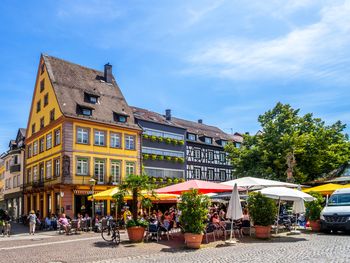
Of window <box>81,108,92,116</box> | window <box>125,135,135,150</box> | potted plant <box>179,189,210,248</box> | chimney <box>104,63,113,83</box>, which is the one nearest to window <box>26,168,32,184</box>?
window <box>81,108,92,116</box>

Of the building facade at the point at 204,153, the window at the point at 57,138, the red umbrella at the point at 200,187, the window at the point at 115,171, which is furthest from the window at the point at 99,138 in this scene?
the red umbrella at the point at 200,187

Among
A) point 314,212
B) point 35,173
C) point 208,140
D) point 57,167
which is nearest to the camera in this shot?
point 314,212

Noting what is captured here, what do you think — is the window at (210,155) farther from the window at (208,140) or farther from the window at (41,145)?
the window at (41,145)

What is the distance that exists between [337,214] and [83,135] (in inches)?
991

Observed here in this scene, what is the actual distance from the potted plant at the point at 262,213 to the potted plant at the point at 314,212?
3.92 m

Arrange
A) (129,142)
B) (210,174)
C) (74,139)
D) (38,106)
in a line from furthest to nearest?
1. (210,174)
2. (38,106)
3. (129,142)
4. (74,139)

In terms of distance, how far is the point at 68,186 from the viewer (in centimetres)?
3550

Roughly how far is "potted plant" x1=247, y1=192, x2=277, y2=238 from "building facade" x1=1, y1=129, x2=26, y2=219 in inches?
1410

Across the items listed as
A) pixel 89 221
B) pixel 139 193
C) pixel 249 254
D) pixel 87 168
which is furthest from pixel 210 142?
pixel 249 254

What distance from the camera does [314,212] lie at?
2006cm

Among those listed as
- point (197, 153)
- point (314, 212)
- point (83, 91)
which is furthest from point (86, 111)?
point (314, 212)

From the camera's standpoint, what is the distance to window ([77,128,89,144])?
122ft

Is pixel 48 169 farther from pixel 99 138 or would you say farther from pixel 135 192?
pixel 135 192

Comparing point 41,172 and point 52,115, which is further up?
point 52,115
